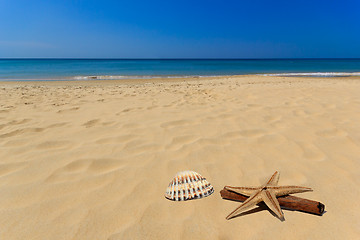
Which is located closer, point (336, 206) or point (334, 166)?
point (336, 206)

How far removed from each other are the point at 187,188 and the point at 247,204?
19.0 inches

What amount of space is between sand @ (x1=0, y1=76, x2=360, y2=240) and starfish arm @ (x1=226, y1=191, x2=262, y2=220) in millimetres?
53

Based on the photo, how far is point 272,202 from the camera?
158 cm

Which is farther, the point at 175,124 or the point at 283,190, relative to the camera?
the point at 175,124

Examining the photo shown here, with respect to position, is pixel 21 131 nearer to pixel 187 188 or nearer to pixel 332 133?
pixel 187 188

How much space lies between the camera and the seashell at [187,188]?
1764 mm

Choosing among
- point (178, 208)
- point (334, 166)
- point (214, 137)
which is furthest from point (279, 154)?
point (178, 208)

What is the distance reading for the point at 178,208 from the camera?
5.52ft

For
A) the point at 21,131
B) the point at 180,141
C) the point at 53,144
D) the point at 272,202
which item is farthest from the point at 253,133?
the point at 21,131

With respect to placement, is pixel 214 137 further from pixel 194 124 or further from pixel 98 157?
pixel 98 157

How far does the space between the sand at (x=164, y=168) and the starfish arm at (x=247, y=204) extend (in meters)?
0.05

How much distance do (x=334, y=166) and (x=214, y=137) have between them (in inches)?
53.9

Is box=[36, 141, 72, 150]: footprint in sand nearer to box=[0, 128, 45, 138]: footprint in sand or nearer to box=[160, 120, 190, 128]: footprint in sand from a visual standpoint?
box=[0, 128, 45, 138]: footprint in sand

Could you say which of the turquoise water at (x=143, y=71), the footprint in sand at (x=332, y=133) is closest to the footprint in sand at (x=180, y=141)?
the footprint in sand at (x=332, y=133)
